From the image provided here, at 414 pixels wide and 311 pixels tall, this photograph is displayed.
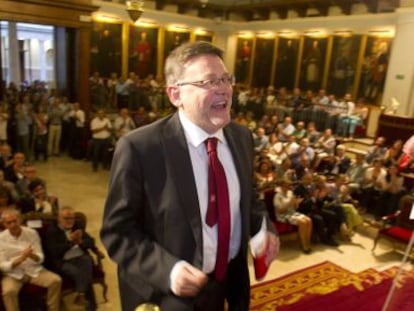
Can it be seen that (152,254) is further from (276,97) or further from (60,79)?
(276,97)

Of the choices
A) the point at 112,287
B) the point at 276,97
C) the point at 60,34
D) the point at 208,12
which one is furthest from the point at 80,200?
the point at 208,12

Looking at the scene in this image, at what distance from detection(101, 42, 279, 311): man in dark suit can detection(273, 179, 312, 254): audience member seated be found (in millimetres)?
4867

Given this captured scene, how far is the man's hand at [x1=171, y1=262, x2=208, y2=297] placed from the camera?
1.46 m

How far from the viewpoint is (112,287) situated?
502cm

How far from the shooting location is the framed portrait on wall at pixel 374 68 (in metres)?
13.9

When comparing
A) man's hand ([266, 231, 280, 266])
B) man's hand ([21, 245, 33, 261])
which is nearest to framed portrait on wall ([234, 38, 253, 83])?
man's hand ([21, 245, 33, 261])

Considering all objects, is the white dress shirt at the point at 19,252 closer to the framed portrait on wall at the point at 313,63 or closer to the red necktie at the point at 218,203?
the red necktie at the point at 218,203

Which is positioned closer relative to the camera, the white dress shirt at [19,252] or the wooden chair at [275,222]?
the white dress shirt at [19,252]

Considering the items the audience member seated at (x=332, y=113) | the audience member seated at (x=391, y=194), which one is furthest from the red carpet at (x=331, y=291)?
the audience member seated at (x=332, y=113)

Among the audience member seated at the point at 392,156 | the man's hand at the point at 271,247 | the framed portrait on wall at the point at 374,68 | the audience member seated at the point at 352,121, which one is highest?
the framed portrait on wall at the point at 374,68

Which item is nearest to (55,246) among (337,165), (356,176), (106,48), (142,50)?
(356,176)

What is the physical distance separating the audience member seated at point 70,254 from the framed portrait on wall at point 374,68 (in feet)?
41.3

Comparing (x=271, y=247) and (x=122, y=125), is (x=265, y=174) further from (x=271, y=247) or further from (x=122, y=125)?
(x=271, y=247)

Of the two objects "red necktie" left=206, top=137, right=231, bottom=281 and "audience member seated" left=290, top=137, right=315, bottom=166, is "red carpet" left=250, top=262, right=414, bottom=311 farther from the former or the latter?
"audience member seated" left=290, top=137, right=315, bottom=166
